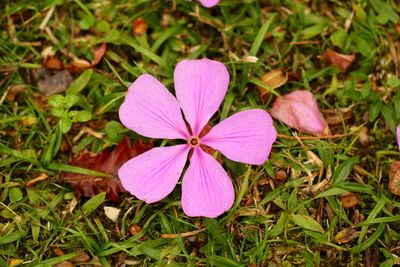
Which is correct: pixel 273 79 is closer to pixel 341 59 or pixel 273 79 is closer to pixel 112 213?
pixel 341 59

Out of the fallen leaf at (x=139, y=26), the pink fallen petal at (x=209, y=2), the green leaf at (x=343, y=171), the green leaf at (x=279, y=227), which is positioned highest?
the pink fallen petal at (x=209, y=2)

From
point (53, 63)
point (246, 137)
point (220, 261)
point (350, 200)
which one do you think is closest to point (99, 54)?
point (53, 63)

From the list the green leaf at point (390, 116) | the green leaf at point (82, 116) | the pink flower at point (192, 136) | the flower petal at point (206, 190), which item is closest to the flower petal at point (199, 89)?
the pink flower at point (192, 136)

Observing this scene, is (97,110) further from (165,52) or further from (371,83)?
(371,83)

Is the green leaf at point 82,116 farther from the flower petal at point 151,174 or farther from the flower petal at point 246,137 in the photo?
the flower petal at point 246,137

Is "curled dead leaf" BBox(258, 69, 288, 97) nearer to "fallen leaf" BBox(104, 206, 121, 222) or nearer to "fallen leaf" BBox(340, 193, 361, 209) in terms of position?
"fallen leaf" BBox(340, 193, 361, 209)
